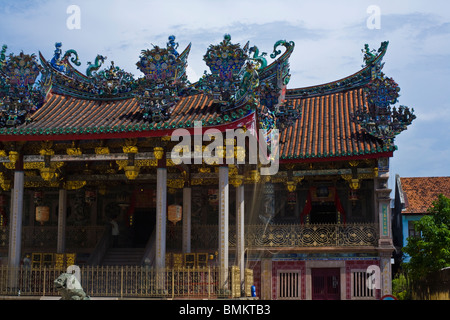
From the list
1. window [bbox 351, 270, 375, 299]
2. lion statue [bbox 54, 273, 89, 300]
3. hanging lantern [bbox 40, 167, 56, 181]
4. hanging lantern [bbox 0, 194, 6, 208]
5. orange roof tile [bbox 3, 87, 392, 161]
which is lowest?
window [bbox 351, 270, 375, 299]

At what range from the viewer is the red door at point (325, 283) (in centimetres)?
2419

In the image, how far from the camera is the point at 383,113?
2455 cm

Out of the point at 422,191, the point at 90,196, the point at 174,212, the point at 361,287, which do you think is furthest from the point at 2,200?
the point at 422,191

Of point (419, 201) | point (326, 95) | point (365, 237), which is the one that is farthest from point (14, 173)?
point (419, 201)

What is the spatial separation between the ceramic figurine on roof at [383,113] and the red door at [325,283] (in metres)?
5.23

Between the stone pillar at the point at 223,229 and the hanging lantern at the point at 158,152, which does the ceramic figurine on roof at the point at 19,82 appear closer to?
the hanging lantern at the point at 158,152

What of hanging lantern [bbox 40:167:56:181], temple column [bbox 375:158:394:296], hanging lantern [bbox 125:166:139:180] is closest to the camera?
hanging lantern [bbox 125:166:139:180]

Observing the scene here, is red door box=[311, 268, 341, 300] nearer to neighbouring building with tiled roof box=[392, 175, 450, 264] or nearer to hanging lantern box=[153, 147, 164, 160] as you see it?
hanging lantern box=[153, 147, 164, 160]

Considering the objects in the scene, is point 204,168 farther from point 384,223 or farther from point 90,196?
point 384,223

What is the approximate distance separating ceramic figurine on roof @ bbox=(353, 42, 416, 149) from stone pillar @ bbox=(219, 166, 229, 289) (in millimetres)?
7362

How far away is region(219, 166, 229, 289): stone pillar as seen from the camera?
18.4 m

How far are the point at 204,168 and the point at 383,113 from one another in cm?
705

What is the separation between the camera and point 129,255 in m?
24.2

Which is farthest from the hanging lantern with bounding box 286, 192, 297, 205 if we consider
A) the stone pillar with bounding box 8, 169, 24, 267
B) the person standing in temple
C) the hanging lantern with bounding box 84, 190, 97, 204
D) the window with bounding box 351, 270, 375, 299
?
the stone pillar with bounding box 8, 169, 24, 267
